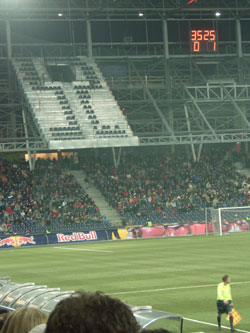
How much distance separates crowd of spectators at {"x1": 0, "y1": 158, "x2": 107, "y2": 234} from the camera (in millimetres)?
57031

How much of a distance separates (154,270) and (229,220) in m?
27.8

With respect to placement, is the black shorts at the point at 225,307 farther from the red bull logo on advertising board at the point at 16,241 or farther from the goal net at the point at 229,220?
the goal net at the point at 229,220

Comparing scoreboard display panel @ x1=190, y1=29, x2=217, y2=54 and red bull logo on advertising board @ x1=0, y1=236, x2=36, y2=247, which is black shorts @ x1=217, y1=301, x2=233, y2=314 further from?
scoreboard display panel @ x1=190, y1=29, x2=217, y2=54

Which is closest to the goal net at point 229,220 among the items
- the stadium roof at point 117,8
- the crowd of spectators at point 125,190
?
the crowd of spectators at point 125,190

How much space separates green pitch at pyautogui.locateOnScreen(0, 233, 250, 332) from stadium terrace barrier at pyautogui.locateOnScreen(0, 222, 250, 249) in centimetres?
257

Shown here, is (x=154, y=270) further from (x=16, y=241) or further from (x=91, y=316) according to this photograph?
(x=91, y=316)

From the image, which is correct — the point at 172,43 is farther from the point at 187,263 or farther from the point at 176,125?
the point at 187,263

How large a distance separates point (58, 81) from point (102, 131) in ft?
27.1

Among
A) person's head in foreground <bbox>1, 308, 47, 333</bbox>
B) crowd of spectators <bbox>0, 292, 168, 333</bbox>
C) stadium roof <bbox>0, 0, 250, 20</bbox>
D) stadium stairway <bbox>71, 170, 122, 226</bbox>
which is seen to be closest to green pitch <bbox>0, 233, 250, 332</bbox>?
stadium stairway <bbox>71, 170, 122, 226</bbox>

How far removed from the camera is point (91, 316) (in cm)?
311

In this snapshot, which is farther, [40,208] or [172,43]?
[172,43]

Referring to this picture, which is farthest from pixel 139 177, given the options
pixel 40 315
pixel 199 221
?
pixel 40 315

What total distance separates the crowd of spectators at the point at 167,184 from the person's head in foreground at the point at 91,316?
57879 millimetres

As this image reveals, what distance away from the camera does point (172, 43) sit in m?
72.6
